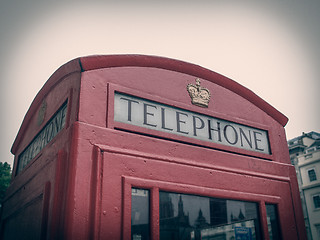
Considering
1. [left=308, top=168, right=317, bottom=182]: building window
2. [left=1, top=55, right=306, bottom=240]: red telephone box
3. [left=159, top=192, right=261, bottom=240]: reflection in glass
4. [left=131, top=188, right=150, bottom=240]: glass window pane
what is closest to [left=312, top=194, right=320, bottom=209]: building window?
[left=308, top=168, right=317, bottom=182]: building window

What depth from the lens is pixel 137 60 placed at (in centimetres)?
642

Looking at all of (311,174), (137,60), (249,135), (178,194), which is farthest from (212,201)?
(311,174)

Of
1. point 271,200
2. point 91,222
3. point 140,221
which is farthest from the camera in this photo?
point 271,200

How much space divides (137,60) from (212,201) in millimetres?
3075

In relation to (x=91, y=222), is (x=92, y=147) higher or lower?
higher

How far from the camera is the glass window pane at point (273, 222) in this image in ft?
21.7

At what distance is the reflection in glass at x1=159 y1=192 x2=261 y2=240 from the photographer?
535cm

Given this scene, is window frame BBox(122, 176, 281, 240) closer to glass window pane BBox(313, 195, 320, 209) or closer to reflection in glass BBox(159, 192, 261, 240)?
reflection in glass BBox(159, 192, 261, 240)

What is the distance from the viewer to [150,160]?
5.58 meters

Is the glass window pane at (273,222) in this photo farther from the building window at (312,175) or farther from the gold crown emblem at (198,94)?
the building window at (312,175)

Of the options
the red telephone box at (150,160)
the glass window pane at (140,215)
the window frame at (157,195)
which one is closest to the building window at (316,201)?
the red telephone box at (150,160)

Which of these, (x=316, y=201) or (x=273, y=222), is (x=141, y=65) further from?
(x=316, y=201)

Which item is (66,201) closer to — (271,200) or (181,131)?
(181,131)

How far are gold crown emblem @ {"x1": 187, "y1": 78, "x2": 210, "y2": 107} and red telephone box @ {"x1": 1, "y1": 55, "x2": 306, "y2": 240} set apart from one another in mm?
27
